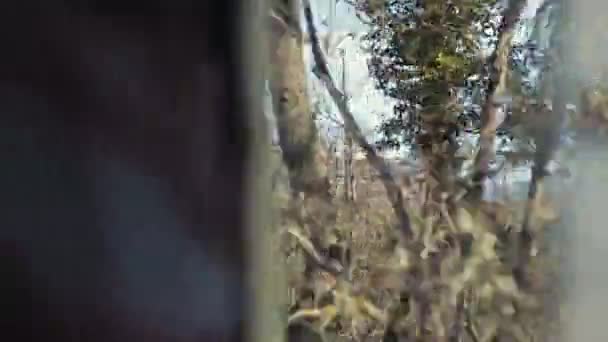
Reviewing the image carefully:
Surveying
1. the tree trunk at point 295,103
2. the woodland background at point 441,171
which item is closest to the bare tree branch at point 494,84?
the woodland background at point 441,171

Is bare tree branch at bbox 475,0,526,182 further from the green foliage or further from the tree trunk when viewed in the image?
the tree trunk

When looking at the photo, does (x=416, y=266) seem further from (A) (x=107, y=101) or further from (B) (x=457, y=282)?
(A) (x=107, y=101)

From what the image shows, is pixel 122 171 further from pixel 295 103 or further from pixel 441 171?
pixel 441 171

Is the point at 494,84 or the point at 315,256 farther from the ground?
the point at 494,84

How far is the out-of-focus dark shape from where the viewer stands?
1.91ft

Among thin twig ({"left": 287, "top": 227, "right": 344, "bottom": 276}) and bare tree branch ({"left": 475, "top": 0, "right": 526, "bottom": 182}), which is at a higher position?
bare tree branch ({"left": 475, "top": 0, "right": 526, "bottom": 182})

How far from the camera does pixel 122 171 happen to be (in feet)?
1.94

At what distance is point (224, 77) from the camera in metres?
0.60

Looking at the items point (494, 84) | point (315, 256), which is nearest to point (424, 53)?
point (494, 84)

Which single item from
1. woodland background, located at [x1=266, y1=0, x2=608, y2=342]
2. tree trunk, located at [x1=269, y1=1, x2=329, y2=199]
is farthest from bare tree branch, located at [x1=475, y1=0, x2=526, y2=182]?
tree trunk, located at [x1=269, y1=1, x2=329, y2=199]

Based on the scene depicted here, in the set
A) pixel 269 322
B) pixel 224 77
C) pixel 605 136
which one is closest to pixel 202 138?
pixel 224 77

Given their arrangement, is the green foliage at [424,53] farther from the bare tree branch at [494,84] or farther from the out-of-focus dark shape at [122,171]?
the out-of-focus dark shape at [122,171]

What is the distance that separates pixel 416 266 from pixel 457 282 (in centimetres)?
3

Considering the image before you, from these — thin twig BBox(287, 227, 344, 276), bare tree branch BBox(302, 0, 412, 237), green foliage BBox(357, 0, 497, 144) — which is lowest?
thin twig BBox(287, 227, 344, 276)
